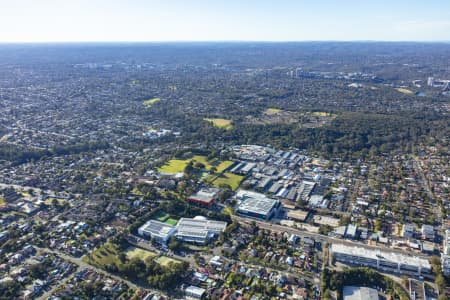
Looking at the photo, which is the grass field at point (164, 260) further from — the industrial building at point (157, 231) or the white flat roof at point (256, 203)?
the white flat roof at point (256, 203)

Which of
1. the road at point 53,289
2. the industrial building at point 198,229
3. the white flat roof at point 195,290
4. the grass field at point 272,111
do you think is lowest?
the road at point 53,289

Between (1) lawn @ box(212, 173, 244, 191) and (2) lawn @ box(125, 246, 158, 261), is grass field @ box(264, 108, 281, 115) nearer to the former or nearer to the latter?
(1) lawn @ box(212, 173, 244, 191)

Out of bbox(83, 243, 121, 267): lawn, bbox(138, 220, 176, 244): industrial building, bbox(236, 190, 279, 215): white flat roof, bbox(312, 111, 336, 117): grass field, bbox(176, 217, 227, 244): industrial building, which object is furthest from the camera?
bbox(312, 111, 336, 117): grass field

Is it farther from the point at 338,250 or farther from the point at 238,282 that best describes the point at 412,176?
the point at 238,282

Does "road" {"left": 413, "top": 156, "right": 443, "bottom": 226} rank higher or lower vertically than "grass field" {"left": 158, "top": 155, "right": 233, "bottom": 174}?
lower

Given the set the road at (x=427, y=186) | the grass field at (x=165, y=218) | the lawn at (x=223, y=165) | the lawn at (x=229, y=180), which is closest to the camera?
the grass field at (x=165, y=218)

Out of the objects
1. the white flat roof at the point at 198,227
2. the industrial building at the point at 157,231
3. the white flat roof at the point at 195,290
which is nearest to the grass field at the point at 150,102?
the industrial building at the point at 157,231

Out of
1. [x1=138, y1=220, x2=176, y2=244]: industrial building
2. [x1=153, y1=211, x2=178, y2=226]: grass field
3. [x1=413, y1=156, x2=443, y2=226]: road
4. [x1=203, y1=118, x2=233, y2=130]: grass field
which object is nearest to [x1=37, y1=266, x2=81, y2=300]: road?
[x1=138, y1=220, x2=176, y2=244]: industrial building

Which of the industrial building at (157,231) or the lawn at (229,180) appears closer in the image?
the industrial building at (157,231)

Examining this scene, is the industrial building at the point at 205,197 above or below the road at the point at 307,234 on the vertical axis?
above
